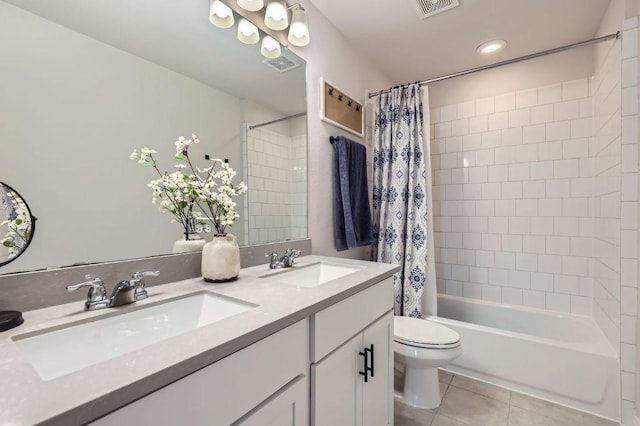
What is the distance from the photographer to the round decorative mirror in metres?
0.74

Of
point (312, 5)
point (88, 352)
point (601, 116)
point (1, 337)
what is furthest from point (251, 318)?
point (601, 116)

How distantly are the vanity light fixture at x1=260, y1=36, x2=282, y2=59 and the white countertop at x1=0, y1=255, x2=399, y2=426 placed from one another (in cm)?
121

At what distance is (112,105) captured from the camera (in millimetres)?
938

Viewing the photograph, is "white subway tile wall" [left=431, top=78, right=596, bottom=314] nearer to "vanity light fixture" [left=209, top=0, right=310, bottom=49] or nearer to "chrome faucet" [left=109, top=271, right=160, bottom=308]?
"vanity light fixture" [left=209, top=0, right=310, bottom=49]

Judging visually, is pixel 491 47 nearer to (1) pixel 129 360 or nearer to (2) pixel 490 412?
(2) pixel 490 412

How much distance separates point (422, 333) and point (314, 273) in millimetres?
786

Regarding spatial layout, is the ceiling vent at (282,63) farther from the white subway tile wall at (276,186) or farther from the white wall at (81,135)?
the white wall at (81,135)

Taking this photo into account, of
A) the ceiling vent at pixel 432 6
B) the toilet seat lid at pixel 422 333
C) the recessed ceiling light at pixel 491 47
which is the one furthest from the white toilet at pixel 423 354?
the recessed ceiling light at pixel 491 47

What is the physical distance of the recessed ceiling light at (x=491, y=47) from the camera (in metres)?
2.13

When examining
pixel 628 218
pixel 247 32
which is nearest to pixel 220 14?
pixel 247 32

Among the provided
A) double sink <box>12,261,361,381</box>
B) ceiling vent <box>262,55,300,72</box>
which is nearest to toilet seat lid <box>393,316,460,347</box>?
double sink <box>12,261,361,381</box>

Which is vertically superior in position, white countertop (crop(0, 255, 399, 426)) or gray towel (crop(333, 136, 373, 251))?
gray towel (crop(333, 136, 373, 251))

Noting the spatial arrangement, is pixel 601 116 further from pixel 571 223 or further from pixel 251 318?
pixel 251 318

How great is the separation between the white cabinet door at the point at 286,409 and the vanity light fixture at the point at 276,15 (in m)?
1.57
